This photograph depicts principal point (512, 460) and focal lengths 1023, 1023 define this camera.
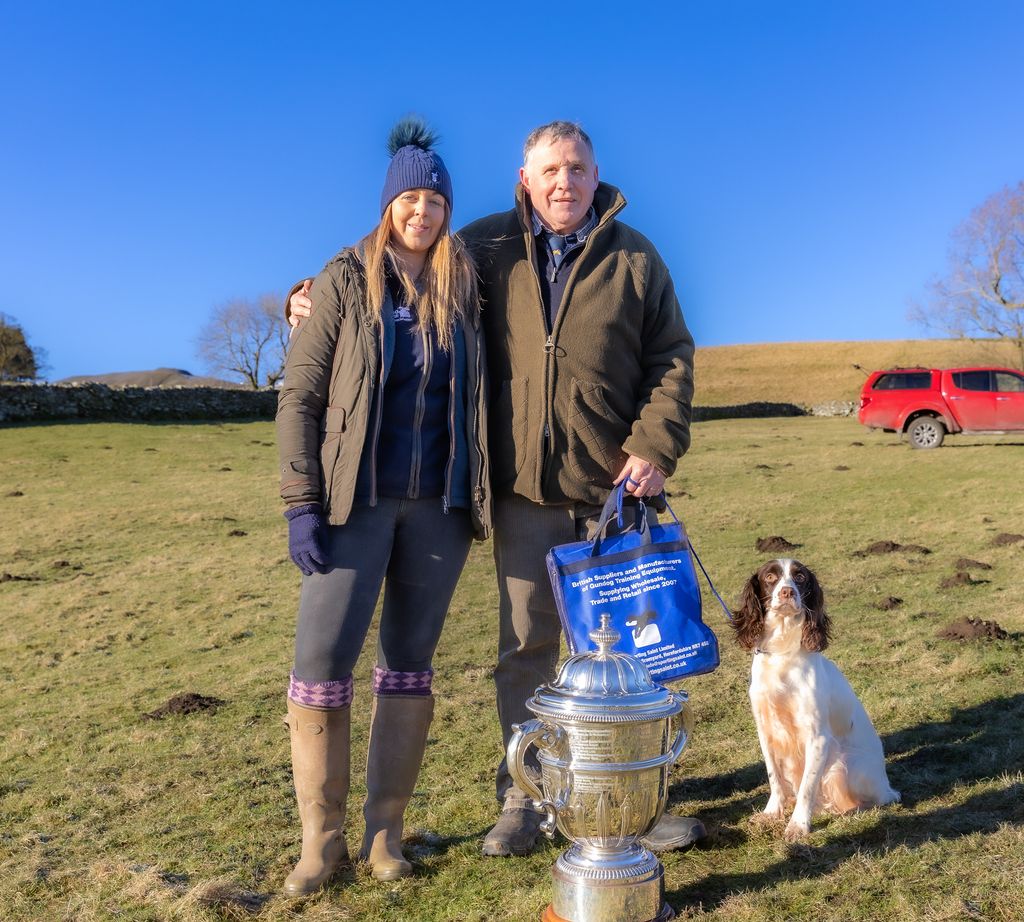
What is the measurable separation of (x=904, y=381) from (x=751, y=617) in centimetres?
1691

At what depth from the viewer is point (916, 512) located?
37.6 ft

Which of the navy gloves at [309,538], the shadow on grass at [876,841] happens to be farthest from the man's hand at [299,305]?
the shadow on grass at [876,841]

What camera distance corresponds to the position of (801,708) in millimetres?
3613

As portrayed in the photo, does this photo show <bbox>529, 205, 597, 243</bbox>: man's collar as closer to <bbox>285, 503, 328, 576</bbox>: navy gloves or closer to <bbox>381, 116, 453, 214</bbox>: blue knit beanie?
<bbox>381, 116, 453, 214</bbox>: blue knit beanie

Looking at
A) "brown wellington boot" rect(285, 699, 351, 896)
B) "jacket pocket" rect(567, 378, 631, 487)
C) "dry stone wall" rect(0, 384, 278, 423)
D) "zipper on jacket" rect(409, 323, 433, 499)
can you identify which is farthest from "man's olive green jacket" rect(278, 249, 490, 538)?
"dry stone wall" rect(0, 384, 278, 423)

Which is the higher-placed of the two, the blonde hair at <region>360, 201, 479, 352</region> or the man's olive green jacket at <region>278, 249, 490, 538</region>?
the blonde hair at <region>360, 201, 479, 352</region>

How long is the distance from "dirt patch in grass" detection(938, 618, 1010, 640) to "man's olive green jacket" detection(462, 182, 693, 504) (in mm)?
3554

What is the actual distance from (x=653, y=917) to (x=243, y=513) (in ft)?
35.5

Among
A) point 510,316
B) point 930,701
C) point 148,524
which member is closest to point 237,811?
point 510,316

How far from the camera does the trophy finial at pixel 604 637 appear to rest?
2936 mm

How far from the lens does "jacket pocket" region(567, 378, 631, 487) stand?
343cm

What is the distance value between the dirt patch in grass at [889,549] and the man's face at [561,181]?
22.0 ft

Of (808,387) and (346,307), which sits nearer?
(346,307)

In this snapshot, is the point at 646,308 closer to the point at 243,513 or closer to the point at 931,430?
the point at 243,513
